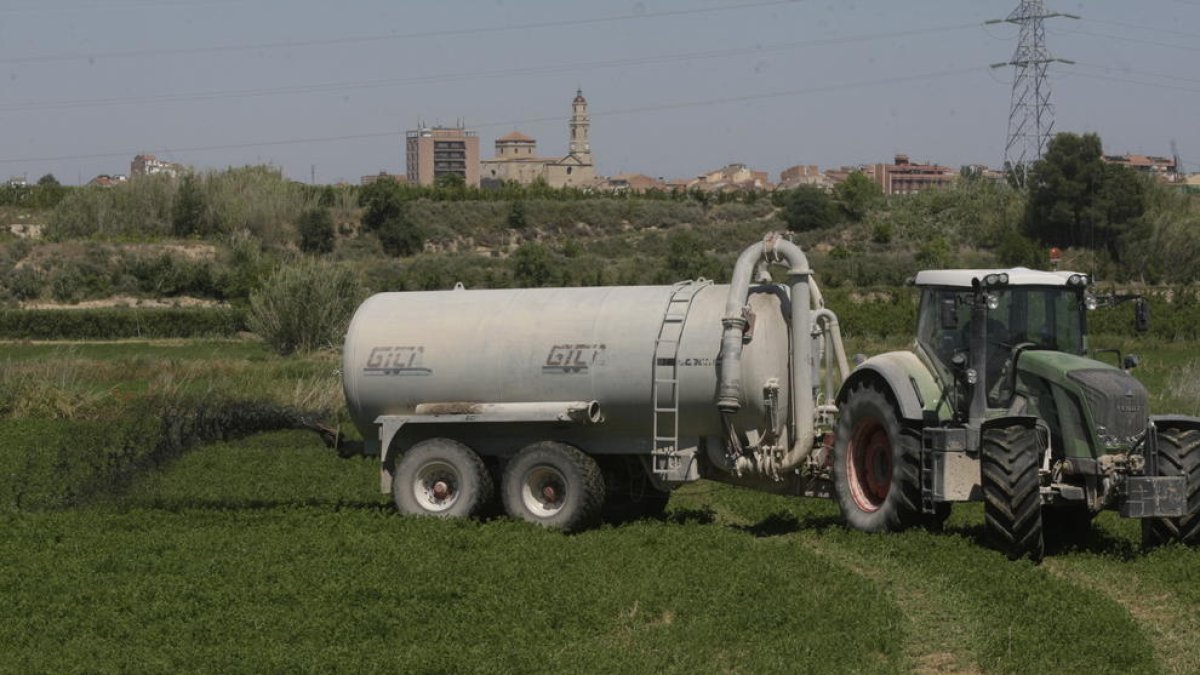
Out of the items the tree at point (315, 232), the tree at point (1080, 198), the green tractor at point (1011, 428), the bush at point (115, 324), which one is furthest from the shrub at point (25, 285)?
the green tractor at point (1011, 428)

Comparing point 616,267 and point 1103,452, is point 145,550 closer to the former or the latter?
point 1103,452

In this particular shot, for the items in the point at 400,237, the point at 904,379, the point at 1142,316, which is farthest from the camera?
the point at 400,237

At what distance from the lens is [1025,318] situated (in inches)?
695

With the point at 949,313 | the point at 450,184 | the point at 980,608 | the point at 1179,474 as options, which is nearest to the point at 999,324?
the point at 949,313

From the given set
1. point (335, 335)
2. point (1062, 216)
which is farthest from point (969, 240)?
point (335, 335)

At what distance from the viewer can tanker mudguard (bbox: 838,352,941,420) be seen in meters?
17.8

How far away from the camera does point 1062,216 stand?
76125 mm

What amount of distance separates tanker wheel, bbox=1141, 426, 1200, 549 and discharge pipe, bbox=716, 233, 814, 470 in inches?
161

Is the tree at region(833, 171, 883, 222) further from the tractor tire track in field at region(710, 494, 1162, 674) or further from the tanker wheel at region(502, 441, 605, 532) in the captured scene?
the tractor tire track in field at region(710, 494, 1162, 674)

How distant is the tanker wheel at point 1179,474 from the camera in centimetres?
1619

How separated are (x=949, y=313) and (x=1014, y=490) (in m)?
2.36

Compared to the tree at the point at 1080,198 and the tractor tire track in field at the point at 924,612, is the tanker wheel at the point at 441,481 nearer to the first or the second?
the tractor tire track in field at the point at 924,612

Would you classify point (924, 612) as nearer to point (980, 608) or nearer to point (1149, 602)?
point (980, 608)

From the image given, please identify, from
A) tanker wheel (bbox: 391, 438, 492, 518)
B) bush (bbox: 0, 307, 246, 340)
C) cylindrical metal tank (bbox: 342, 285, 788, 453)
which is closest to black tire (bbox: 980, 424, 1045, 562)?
cylindrical metal tank (bbox: 342, 285, 788, 453)
